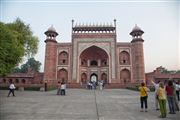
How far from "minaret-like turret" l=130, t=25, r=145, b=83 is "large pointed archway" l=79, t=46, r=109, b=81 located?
16.9 ft

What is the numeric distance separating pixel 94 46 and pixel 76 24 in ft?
19.0

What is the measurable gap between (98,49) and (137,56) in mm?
7645

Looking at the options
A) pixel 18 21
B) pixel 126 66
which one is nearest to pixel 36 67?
pixel 126 66

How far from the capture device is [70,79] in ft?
122

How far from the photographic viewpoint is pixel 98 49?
1591 inches

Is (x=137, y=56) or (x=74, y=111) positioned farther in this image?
(x=137, y=56)

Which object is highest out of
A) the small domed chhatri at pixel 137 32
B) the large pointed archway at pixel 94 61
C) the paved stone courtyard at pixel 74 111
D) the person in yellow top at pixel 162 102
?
the small domed chhatri at pixel 137 32

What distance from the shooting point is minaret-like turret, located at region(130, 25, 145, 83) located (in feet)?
119

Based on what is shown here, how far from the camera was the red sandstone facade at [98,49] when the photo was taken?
37219 millimetres

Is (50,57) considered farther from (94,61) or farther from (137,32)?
(137,32)

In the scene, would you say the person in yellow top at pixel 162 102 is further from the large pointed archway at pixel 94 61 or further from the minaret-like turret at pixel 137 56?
the large pointed archway at pixel 94 61

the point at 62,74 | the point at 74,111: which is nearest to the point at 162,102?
the point at 74,111

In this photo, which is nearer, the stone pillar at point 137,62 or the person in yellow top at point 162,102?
the person in yellow top at point 162,102

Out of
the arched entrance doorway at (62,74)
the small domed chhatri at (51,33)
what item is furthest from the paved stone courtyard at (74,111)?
the small domed chhatri at (51,33)
